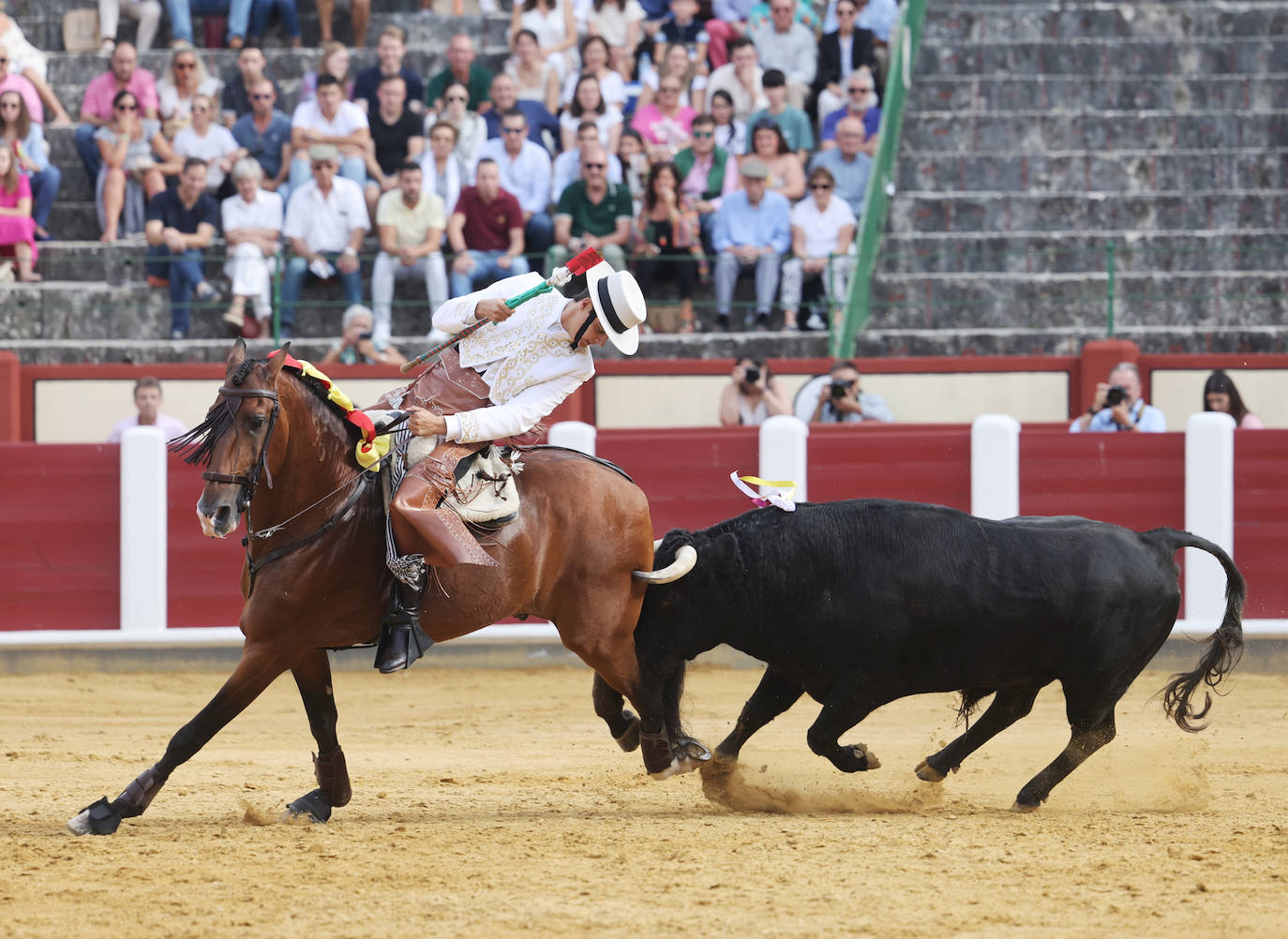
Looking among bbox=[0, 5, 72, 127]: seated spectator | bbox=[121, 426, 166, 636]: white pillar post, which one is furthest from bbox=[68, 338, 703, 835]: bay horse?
bbox=[0, 5, 72, 127]: seated spectator

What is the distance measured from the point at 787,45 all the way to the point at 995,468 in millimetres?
5323

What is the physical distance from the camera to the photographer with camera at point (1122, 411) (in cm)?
1100

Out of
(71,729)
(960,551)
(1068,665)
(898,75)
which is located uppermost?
(898,75)

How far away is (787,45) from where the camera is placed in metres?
14.5

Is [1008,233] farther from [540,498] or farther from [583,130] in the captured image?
[540,498]

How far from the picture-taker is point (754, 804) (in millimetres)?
6457

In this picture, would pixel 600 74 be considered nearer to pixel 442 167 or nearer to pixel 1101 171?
pixel 442 167

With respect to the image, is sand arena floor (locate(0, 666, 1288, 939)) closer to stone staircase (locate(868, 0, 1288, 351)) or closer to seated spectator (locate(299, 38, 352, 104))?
stone staircase (locate(868, 0, 1288, 351))

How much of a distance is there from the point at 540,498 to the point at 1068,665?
6.27ft

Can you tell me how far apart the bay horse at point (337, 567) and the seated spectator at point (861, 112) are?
8.17 metres

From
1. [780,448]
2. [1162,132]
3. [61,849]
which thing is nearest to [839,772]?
[61,849]

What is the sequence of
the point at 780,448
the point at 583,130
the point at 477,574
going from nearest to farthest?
the point at 477,574
the point at 780,448
the point at 583,130

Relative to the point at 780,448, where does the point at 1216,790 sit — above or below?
below

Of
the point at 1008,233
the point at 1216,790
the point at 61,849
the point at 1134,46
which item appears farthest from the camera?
the point at 1134,46
